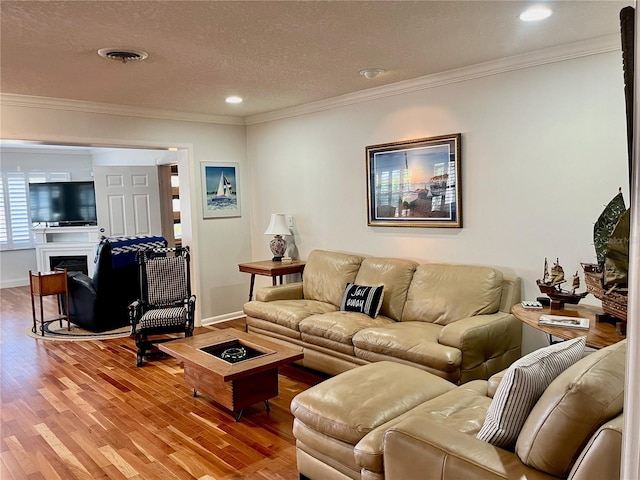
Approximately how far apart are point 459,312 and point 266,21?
249 cm

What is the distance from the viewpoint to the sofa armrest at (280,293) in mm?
4770

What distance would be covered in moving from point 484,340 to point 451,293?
0.61 meters

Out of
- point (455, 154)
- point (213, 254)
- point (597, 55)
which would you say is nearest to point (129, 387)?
point (213, 254)

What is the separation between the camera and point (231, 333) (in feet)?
13.2

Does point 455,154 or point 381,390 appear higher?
point 455,154

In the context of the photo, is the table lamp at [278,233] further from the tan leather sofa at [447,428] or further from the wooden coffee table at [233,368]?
the tan leather sofa at [447,428]

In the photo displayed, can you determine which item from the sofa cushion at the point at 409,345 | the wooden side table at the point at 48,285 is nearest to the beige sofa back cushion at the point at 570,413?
the sofa cushion at the point at 409,345

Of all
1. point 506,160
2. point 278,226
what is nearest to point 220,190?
point 278,226

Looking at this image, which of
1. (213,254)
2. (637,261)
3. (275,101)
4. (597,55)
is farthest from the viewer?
(213,254)

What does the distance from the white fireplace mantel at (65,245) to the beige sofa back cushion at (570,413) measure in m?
7.79

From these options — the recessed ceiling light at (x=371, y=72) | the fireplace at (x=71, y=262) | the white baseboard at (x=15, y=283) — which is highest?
the recessed ceiling light at (x=371, y=72)

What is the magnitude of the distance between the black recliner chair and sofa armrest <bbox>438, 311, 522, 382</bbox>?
389 centimetres

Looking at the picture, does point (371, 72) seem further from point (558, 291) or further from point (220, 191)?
point (220, 191)

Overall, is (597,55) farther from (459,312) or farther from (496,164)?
(459,312)
